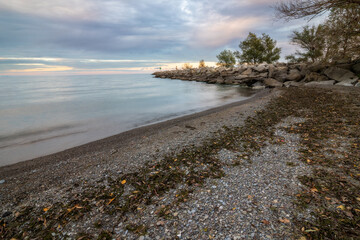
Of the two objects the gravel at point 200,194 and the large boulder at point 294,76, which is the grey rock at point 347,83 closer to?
the large boulder at point 294,76

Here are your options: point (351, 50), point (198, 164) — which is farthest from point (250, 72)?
point (198, 164)

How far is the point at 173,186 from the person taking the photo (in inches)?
176

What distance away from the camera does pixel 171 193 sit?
13.8 feet

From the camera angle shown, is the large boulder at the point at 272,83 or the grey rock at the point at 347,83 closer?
the grey rock at the point at 347,83

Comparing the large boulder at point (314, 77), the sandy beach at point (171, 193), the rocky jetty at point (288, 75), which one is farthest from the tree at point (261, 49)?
the sandy beach at point (171, 193)

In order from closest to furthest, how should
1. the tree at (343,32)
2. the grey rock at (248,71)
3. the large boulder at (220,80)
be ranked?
1. the tree at (343,32)
2. the grey rock at (248,71)
3. the large boulder at (220,80)

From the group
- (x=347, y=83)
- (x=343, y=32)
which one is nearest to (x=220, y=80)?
(x=347, y=83)

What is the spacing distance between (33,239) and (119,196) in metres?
1.67

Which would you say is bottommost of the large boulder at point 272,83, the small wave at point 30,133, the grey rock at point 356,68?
the small wave at point 30,133

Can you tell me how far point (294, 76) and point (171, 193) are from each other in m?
33.1

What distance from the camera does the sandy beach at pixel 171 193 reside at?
322 cm

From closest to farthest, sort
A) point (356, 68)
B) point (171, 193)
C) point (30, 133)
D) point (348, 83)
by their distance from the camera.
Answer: point (171, 193), point (30, 133), point (348, 83), point (356, 68)

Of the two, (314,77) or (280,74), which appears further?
(280,74)

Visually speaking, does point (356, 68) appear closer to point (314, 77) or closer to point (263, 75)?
point (314, 77)
